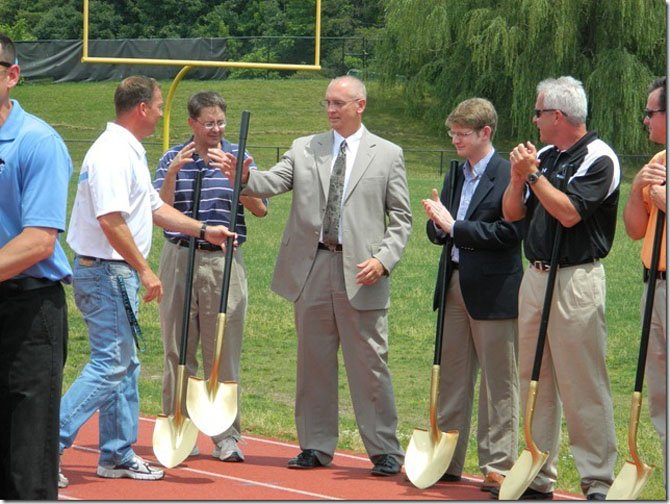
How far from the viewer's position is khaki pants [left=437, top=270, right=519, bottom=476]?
7.11 m

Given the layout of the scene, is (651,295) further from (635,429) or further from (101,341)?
(101,341)

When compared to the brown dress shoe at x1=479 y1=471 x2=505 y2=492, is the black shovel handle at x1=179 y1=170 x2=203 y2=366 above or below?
above

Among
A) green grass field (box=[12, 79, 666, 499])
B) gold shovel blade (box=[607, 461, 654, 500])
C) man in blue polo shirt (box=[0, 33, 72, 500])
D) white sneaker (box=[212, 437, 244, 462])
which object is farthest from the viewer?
green grass field (box=[12, 79, 666, 499])

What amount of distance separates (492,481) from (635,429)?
1019 millimetres

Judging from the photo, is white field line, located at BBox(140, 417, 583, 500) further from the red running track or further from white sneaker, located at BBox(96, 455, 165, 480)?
white sneaker, located at BBox(96, 455, 165, 480)

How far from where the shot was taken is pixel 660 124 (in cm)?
645

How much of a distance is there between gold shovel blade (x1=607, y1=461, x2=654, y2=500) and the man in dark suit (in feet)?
2.81

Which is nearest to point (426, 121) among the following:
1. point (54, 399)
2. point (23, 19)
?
point (23, 19)

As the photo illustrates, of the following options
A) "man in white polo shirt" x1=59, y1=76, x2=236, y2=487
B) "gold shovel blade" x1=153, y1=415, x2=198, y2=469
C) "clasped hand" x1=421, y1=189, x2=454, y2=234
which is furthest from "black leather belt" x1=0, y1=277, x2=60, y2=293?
"clasped hand" x1=421, y1=189, x2=454, y2=234

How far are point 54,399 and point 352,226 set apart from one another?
281 centimetres

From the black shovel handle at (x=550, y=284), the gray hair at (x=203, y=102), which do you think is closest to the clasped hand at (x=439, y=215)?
the black shovel handle at (x=550, y=284)

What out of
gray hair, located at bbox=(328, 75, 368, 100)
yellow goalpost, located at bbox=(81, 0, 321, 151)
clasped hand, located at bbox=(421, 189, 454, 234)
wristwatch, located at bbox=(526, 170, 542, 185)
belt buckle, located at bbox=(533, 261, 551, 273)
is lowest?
yellow goalpost, located at bbox=(81, 0, 321, 151)

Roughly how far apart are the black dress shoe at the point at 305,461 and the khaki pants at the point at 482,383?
2.62 feet

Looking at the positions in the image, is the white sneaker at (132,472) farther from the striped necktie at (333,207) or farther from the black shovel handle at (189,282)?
the striped necktie at (333,207)
